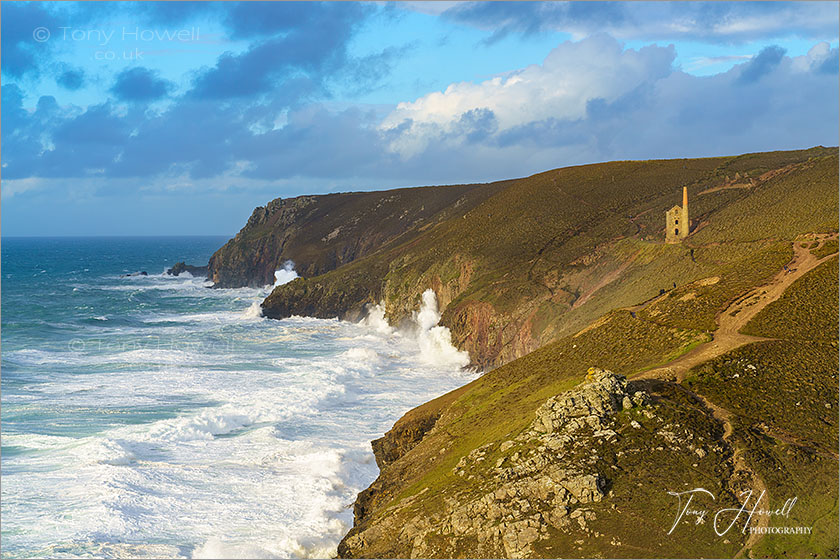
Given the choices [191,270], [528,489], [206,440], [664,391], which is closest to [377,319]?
[206,440]

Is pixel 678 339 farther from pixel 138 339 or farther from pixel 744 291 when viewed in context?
pixel 138 339

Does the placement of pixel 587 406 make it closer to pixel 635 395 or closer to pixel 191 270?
pixel 635 395

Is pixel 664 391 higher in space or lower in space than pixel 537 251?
lower

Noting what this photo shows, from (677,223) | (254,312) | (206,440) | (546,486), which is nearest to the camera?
(546,486)

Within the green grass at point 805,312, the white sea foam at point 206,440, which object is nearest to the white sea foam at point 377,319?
the white sea foam at point 206,440

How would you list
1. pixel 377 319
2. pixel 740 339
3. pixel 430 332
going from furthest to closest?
pixel 377 319 → pixel 430 332 → pixel 740 339

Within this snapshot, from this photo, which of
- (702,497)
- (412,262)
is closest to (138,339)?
(412,262)
